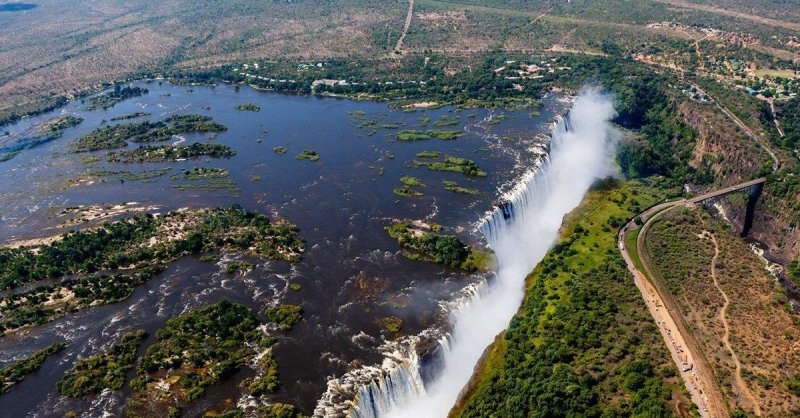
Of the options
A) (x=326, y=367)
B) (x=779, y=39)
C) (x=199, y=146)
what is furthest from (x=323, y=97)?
(x=779, y=39)

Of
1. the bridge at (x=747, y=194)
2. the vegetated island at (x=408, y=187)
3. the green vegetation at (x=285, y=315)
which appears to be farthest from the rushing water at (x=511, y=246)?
the bridge at (x=747, y=194)

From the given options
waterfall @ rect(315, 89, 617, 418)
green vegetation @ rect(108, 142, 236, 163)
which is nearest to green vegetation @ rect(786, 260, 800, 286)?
waterfall @ rect(315, 89, 617, 418)

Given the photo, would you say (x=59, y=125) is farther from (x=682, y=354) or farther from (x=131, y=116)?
(x=682, y=354)

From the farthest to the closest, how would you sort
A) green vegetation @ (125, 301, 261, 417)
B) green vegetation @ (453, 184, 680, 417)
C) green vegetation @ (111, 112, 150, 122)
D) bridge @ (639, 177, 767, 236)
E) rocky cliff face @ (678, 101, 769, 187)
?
green vegetation @ (111, 112, 150, 122) < rocky cliff face @ (678, 101, 769, 187) < bridge @ (639, 177, 767, 236) < green vegetation @ (125, 301, 261, 417) < green vegetation @ (453, 184, 680, 417)

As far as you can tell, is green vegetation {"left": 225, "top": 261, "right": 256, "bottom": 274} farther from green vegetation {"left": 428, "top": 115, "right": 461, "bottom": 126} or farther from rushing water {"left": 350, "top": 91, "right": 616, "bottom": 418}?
green vegetation {"left": 428, "top": 115, "right": 461, "bottom": 126}

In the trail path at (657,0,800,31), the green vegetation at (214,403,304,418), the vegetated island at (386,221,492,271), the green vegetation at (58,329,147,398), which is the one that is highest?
the trail path at (657,0,800,31)

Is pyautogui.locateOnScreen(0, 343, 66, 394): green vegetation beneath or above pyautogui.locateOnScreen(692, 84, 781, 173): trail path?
beneath

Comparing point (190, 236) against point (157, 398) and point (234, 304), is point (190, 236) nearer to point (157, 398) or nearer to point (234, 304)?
point (234, 304)
